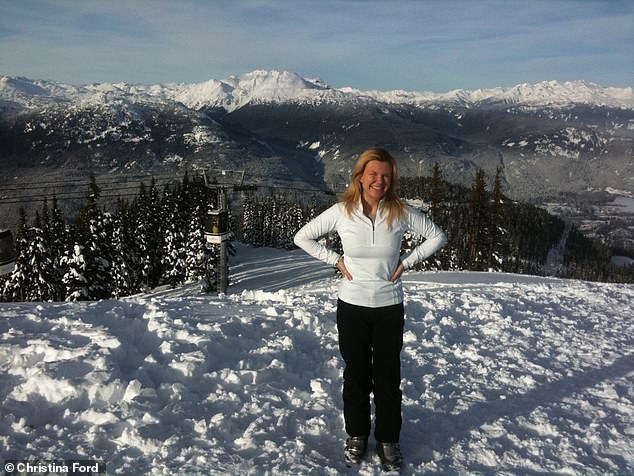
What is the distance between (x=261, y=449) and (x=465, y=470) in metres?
2.09

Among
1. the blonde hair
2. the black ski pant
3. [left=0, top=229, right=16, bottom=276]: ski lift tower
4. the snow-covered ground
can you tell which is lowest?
the snow-covered ground

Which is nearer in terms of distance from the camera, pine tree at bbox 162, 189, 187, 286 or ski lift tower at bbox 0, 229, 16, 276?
ski lift tower at bbox 0, 229, 16, 276

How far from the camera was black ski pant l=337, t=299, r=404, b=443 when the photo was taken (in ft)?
15.1

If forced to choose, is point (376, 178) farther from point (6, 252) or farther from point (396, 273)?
point (6, 252)

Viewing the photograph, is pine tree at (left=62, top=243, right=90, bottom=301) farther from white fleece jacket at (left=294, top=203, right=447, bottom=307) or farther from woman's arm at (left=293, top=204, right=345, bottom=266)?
white fleece jacket at (left=294, top=203, right=447, bottom=307)

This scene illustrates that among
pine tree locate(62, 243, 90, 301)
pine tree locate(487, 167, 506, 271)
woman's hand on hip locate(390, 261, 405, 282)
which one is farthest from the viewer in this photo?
pine tree locate(487, 167, 506, 271)

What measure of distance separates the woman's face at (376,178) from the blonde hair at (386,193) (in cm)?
4

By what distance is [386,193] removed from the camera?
4586mm

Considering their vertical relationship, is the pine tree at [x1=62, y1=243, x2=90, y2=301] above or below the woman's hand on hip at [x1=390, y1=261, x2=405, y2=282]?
below

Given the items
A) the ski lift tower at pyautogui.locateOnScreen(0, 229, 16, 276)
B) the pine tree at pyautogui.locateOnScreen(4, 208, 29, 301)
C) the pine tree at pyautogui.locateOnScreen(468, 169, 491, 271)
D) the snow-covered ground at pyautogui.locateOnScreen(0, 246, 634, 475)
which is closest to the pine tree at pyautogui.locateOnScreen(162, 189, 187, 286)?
the pine tree at pyautogui.locateOnScreen(4, 208, 29, 301)

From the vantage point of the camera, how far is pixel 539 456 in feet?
16.3

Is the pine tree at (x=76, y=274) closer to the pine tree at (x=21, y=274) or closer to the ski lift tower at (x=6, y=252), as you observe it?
the pine tree at (x=21, y=274)

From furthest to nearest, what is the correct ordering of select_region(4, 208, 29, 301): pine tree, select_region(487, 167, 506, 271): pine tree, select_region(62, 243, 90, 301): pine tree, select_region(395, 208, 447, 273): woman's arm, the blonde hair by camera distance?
select_region(487, 167, 506, 271): pine tree, select_region(4, 208, 29, 301): pine tree, select_region(62, 243, 90, 301): pine tree, select_region(395, 208, 447, 273): woman's arm, the blonde hair

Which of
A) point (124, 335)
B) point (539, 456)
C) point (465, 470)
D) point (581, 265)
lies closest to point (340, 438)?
point (465, 470)
